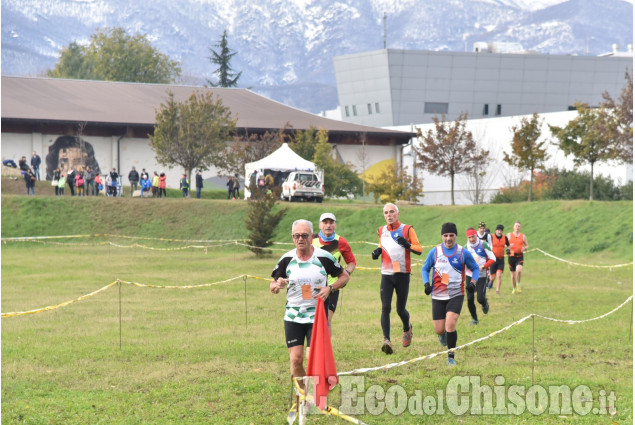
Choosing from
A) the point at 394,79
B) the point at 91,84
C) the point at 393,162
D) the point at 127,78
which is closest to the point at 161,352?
the point at 393,162

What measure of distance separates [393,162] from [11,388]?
2471 inches

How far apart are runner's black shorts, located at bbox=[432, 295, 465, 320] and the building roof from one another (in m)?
Result: 53.9

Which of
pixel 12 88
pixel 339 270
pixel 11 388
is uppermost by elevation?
pixel 12 88

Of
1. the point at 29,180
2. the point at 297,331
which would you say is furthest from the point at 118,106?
the point at 297,331

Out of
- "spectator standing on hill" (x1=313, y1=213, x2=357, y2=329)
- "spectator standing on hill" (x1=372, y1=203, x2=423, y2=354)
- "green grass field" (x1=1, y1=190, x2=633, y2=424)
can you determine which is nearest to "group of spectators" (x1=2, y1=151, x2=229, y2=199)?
"green grass field" (x1=1, y1=190, x2=633, y2=424)

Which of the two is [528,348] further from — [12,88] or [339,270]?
[12,88]

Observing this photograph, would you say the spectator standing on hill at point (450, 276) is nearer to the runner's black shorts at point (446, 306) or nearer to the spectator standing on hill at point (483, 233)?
the runner's black shorts at point (446, 306)

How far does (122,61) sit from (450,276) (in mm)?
96573

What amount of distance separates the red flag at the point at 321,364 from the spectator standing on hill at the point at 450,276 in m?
3.82

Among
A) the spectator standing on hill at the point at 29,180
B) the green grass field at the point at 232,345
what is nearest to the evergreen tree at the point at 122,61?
the spectator standing on hill at the point at 29,180

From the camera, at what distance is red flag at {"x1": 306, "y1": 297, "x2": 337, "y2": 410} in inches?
361

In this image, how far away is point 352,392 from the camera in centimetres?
1108

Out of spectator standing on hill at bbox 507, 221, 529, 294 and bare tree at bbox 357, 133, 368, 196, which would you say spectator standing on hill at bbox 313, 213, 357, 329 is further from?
bare tree at bbox 357, 133, 368, 196

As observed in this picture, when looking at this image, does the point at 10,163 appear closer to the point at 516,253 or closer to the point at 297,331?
the point at 516,253
